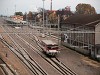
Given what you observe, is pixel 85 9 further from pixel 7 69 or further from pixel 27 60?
pixel 7 69

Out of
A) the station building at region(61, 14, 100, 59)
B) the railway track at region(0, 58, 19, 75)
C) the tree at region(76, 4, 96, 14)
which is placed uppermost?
the tree at region(76, 4, 96, 14)

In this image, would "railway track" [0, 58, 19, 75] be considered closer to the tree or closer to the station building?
the station building

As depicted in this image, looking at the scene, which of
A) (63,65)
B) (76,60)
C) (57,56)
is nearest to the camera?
(63,65)

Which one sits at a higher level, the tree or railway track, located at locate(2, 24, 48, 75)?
the tree

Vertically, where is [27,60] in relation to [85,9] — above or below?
below

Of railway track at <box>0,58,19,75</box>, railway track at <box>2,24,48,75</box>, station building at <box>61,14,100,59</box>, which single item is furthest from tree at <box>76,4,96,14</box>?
railway track at <box>0,58,19,75</box>

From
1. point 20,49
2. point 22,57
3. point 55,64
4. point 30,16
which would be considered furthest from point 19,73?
point 30,16

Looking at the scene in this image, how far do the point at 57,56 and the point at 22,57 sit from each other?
5.95 metres

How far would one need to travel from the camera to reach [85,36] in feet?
156

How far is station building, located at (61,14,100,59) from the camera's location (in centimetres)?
4388

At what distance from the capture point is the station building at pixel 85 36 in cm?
4388

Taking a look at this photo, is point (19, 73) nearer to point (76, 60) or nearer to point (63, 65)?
point (63, 65)

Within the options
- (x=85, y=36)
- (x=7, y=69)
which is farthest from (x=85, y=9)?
(x=7, y=69)

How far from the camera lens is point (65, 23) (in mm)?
57062
